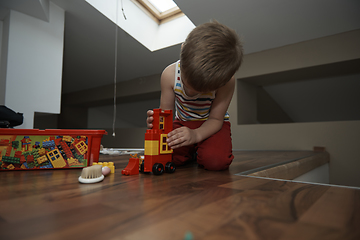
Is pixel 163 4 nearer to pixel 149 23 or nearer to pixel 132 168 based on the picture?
pixel 149 23

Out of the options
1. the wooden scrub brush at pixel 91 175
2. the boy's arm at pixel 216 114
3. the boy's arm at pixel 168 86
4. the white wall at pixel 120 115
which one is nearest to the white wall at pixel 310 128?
the boy's arm at pixel 216 114

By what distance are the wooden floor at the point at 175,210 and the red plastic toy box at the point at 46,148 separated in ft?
0.54

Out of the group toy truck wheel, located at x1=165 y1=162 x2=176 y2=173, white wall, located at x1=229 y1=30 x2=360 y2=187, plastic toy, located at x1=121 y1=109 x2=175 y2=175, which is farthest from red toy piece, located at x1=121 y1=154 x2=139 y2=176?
white wall, located at x1=229 y1=30 x2=360 y2=187

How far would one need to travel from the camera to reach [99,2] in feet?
7.31

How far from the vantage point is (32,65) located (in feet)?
6.00

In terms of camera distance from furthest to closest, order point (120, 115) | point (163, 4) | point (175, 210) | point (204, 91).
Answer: point (120, 115)
point (163, 4)
point (204, 91)
point (175, 210)

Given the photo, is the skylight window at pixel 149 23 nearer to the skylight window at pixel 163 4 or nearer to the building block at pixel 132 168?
the skylight window at pixel 163 4

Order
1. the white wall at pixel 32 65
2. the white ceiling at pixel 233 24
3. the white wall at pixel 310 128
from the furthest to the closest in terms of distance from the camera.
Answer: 1. the white wall at pixel 310 128
2. the white ceiling at pixel 233 24
3. the white wall at pixel 32 65

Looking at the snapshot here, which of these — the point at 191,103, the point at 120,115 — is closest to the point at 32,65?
the point at 191,103

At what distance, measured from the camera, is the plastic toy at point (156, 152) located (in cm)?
79

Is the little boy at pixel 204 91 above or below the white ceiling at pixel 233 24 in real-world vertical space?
below

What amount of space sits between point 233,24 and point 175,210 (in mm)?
2137

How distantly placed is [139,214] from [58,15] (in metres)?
2.32

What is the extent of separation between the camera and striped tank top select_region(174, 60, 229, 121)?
983 mm
